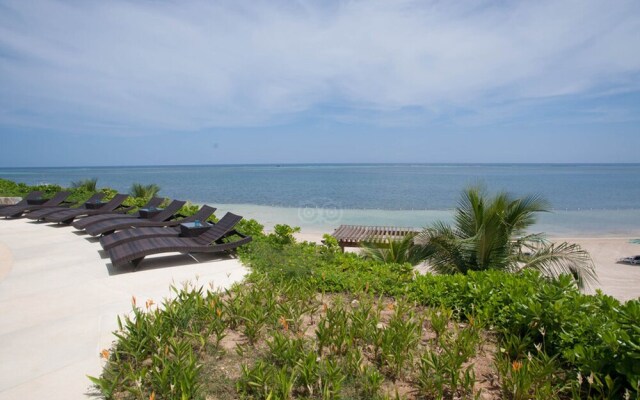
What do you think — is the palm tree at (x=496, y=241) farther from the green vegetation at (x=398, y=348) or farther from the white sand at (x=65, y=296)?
the white sand at (x=65, y=296)

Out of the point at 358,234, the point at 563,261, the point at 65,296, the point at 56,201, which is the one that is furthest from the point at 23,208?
the point at 563,261

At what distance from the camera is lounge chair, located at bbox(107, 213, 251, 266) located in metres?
6.21

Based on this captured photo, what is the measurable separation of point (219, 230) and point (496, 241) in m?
5.21

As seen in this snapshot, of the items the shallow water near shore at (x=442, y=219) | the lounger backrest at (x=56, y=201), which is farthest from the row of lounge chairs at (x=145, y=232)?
the shallow water near shore at (x=442, y=219)

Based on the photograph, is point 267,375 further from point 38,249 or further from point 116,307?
point 38,249

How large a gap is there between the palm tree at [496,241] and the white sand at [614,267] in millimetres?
3125

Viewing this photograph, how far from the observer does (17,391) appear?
2.98m

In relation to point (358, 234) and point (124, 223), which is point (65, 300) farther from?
point (358, 234)

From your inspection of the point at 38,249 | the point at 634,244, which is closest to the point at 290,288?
the point at 38,249

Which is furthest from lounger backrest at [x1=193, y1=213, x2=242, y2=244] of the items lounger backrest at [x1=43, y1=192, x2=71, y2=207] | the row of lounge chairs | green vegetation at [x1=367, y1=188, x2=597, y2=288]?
lounger backrest at [x1=43, y1=192, x2=71, y2=207]

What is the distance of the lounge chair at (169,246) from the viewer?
20.4ft

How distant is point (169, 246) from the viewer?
6.60 meters

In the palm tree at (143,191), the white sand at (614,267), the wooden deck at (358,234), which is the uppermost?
the palm tree at (143,191)

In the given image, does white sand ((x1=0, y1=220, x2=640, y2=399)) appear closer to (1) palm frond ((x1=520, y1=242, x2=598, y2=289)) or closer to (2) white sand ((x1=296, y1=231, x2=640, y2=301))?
(2) white sand ((x1=296, y1=231, x2=640, y2=301))
